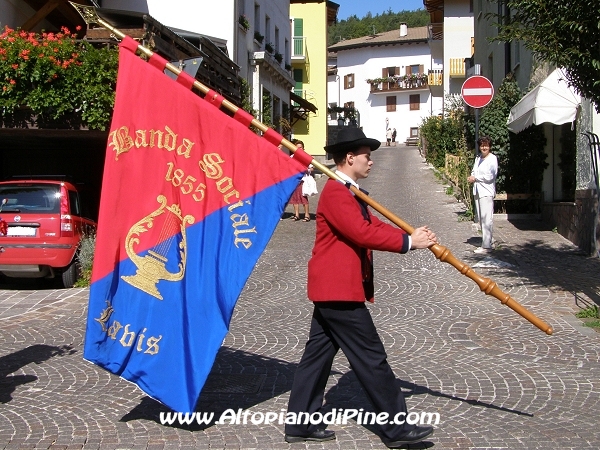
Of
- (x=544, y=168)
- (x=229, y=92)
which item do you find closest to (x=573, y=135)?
(x=544, y=168)

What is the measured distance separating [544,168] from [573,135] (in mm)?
1696

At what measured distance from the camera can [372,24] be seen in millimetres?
100938

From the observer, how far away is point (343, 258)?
4.41 meters

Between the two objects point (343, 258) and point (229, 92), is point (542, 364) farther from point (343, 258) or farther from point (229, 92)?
point (229, 92)

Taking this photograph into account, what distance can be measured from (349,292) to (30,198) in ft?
25.2

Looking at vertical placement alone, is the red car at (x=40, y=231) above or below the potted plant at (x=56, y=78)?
below

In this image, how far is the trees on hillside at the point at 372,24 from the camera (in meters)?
→ 99.6

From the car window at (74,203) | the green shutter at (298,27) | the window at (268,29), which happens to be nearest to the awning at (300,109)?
the green shutter at (298,27)

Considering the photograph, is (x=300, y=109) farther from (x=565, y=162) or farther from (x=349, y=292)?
(x=349, y=292)

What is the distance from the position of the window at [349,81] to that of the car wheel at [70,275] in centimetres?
6616

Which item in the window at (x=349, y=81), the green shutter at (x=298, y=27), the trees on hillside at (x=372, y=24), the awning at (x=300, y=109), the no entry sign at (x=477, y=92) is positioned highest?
the trees on hillside at (x=372, y=24)

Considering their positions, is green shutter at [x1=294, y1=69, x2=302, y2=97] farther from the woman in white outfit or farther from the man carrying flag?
the man carrying flag

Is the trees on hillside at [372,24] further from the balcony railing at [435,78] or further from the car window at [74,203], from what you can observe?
the car window at [74,203]

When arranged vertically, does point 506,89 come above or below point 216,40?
below
